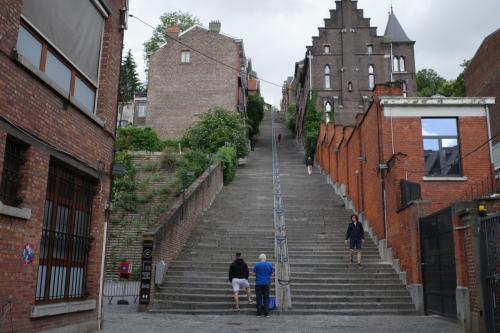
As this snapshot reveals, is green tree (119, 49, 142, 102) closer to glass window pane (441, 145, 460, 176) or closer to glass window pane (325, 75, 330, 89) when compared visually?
glass window pane (325, 75, 330, 89)

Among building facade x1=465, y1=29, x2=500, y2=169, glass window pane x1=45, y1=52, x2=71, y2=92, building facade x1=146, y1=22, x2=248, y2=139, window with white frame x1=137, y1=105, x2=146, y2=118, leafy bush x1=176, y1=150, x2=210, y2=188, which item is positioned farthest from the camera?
window with white frame x1=137, y1=105, x2=146, y2=118

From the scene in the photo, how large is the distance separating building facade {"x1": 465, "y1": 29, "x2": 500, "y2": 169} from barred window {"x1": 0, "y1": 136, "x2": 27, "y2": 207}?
1159 inches

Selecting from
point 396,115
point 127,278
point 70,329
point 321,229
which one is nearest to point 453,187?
point 396,115

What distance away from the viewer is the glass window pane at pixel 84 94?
9.38 metres

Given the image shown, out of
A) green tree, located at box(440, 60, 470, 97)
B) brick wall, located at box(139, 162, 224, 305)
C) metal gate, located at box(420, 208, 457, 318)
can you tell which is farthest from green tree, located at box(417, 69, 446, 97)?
metal gate, located at box(420, 208, 457, 318)

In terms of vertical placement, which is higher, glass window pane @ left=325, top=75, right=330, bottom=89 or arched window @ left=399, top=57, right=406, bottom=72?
arched window @ left=399, top=57, right=406, bottom=72

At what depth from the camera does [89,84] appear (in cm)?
987

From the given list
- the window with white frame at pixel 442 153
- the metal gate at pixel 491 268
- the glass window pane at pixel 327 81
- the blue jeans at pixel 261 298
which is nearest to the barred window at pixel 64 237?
the blue jeans at pixel 261 298

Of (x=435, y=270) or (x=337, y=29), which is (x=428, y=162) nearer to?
(x=435, y=270)

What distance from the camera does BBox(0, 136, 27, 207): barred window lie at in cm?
701

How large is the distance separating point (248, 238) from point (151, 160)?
10491 mm

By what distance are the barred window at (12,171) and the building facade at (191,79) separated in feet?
111

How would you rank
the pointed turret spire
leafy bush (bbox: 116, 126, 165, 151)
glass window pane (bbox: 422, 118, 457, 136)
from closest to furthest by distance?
1. glass window pane (bbox: 422, 118, 457, 136)
2. leafy bush (bbox: 116, 126, 165, 151)
3. the pointed turret spire

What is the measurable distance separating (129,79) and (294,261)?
4766cm
